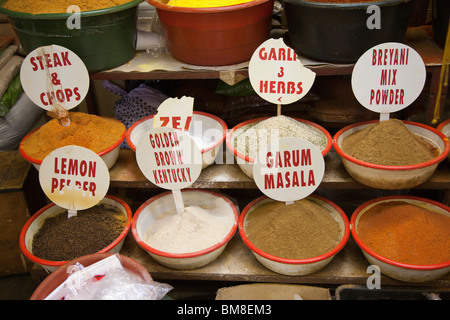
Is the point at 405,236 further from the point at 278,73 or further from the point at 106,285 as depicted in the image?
the point at 106,285

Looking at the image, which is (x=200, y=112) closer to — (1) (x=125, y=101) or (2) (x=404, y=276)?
(1) (x=125, y=101)

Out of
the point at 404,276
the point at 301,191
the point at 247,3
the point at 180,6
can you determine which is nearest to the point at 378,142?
the point at 301,191

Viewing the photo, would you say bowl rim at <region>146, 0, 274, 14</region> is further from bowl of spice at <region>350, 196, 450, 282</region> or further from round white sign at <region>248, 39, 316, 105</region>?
bowl of spice at <region>350, 196, 450, 282</region>

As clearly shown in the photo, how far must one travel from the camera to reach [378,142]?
58.3 inches

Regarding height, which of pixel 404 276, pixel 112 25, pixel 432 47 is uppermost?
pixel 112 25

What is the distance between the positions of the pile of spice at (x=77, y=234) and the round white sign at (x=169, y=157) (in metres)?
0.25

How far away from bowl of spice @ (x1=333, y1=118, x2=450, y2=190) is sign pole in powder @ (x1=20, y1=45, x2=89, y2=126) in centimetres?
99

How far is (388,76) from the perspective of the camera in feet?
4.99

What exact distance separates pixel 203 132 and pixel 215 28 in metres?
0.47

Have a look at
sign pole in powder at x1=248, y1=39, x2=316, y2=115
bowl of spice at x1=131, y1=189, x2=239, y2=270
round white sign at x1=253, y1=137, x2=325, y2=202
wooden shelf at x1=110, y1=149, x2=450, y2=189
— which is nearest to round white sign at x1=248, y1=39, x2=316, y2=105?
sign pole in powder at x1=248, y1=39, x2=316, y2=115

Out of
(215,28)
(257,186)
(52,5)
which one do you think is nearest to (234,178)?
(257,186)

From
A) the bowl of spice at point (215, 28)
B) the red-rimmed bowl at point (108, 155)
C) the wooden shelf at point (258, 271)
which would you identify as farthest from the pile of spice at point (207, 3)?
the wooden shelf at point (258, 271)

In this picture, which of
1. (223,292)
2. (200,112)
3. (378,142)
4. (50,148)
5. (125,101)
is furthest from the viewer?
(125,101)
